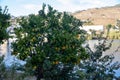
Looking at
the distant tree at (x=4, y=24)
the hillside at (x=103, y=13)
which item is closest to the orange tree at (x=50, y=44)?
the distant tree at (x=4, y=24)

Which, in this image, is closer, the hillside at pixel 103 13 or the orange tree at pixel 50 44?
the orange tree at pixel 50 44

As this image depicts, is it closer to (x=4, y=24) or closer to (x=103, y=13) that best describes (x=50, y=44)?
(x=4, y=24)

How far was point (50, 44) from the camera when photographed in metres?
7.95

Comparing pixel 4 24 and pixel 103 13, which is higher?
pixel 4 24

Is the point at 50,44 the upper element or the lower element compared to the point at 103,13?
upper

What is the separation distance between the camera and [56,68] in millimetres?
7754

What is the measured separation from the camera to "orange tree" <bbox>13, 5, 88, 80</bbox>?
25.3 ft

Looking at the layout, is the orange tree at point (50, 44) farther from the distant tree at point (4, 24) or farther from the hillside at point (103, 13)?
the hillside at point (103, 13)

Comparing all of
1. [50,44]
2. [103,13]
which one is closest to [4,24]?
[50,44]

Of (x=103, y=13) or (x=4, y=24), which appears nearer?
(x=4, y=24)

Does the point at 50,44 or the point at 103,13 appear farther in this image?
the point at 103,13

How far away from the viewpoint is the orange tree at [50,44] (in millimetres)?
7719

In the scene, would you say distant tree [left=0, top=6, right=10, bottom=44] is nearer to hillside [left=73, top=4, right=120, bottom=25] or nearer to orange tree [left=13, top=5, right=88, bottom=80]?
orange tree [left=13, top=5, right=88, bottom=80]

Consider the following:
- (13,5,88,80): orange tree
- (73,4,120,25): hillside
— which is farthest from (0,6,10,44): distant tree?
(73,4,120,25): hillside
